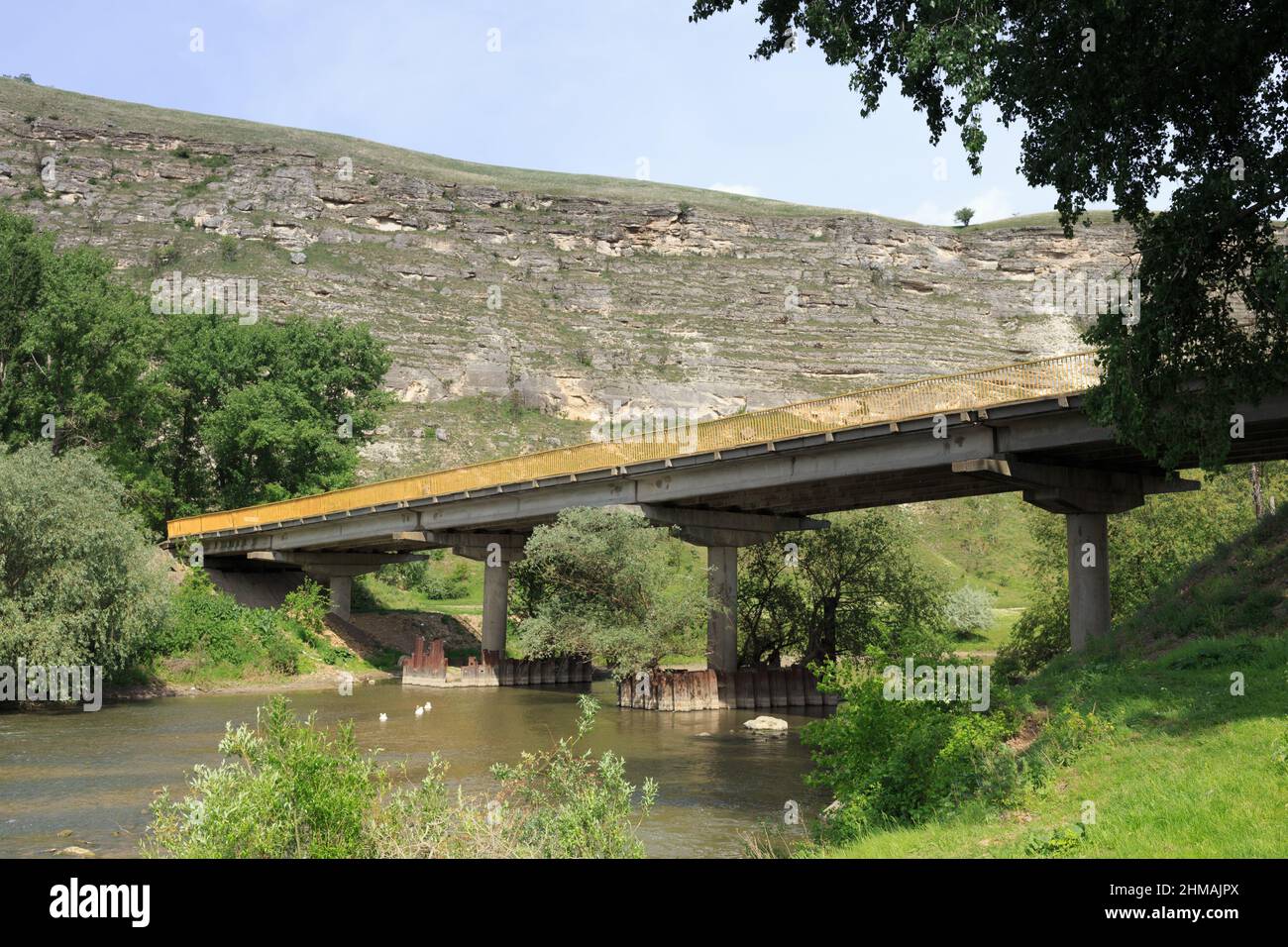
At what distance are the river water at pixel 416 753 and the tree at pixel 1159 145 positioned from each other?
9.07 metres

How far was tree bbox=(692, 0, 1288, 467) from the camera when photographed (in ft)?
49.6

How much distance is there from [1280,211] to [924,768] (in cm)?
946

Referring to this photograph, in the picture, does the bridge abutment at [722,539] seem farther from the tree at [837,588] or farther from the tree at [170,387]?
the tree at [170,387]

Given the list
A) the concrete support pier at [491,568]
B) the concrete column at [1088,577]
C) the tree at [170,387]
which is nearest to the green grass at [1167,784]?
the concrete column at [1088,577]

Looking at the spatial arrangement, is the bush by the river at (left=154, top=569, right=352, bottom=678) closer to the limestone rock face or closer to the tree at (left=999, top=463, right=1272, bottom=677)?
the tree at (left=999, top=463, right=1272, bottom=677)

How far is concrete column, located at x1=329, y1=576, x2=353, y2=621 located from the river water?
14.7 meters

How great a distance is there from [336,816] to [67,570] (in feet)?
83.7

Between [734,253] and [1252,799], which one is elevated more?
[734,253]

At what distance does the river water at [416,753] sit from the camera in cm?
1673

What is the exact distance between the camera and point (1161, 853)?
30.9ft

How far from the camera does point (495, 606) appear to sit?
153ft

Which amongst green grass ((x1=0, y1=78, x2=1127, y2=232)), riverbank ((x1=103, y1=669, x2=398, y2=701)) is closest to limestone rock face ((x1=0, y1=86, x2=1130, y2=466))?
green grass ((x1=0, y1=78, x2=1127, y2=232))
